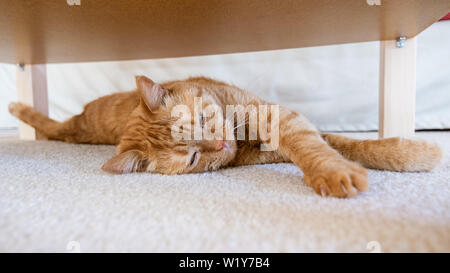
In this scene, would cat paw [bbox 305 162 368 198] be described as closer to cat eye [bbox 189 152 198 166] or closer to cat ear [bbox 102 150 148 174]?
cat eye [bbox 189 152 198 166]

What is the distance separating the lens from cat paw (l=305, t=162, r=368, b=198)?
630 mm

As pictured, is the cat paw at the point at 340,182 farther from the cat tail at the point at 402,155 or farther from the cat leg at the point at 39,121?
the cat leg at the point at 39,121

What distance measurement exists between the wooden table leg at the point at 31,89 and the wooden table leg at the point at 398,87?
2038 millimetres

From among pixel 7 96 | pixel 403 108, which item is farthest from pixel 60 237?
pixel 7 96

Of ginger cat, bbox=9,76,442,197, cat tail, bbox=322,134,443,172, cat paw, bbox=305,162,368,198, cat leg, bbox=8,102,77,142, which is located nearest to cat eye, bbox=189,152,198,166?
ginger cat, bbox=9,76,442,197

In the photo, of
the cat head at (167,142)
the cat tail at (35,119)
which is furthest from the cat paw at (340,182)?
the cat tail at (35,119)

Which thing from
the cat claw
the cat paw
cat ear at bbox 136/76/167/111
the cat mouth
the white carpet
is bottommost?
the white carpet

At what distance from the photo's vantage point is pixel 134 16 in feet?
3.47

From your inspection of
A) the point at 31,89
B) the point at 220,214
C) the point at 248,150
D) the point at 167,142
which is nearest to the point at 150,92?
the point at 167,142

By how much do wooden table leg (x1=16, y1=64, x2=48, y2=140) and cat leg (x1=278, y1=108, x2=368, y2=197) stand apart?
67.3 inches

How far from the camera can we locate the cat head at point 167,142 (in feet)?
3.06

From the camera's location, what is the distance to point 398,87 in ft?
4.34
